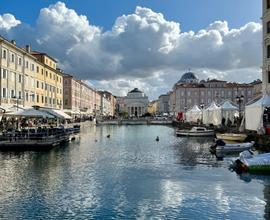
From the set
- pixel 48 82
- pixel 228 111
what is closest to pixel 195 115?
pixel 228 111

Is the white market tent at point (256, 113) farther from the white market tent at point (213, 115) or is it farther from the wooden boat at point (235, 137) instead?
the white market tent at point (213, 115)

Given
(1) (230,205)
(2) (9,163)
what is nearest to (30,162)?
(2) (9,163)

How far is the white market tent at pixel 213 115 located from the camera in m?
71.7

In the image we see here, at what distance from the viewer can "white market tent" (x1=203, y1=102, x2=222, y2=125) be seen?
71688 mm

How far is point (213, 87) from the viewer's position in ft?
601

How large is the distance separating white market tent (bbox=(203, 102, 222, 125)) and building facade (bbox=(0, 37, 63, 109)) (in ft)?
119

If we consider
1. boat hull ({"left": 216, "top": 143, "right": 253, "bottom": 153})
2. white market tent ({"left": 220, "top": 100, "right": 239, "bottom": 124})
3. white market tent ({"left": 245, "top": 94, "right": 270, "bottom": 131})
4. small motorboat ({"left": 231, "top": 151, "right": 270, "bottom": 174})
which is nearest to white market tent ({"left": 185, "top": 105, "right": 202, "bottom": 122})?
white market tent ({"left": 220, "top": 100, "right": 239, "bottom": 124})

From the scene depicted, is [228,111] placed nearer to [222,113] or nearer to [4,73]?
[222,113]

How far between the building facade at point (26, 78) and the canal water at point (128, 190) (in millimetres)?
32224

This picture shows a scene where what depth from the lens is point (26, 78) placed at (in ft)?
244

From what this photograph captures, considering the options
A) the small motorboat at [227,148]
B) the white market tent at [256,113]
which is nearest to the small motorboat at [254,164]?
the small motorboat at [227,148]

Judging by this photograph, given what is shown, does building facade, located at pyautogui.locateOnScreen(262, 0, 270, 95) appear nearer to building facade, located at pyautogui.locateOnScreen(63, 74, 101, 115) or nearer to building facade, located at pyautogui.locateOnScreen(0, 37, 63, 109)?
building facade, located at pyautogui.locateOnScreen(0, 37, 63, 109)

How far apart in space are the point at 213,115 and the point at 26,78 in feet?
123

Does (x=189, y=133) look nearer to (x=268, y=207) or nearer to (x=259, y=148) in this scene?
(x=259, y=148)
